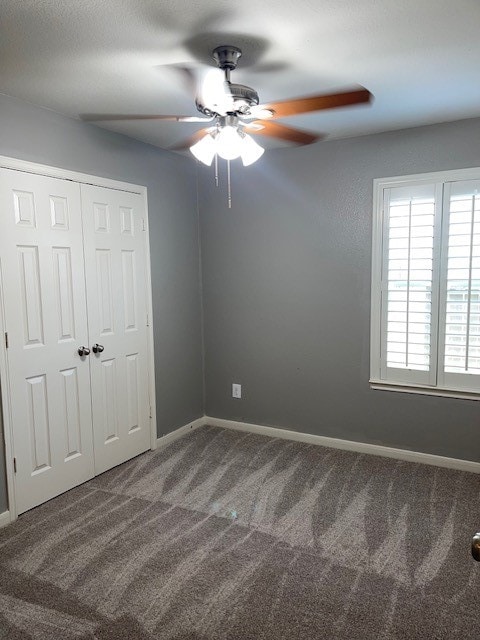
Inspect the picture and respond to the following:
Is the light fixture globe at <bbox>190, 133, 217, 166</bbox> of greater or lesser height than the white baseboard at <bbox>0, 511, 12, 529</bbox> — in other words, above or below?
above

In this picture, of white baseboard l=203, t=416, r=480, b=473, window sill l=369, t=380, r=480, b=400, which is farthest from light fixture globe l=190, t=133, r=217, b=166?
white baseboard l=203, t=416, r=480, b=473

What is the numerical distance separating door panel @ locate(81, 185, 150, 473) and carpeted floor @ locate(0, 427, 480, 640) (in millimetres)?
290

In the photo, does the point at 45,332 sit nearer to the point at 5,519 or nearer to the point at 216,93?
the point at 5,519

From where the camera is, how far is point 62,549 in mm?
2424

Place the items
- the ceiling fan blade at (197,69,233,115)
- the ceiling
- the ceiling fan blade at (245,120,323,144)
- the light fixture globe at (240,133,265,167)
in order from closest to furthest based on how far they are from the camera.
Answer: the ceiling, the ceiling fan blade at (197,69,233,115), the light fixture globe at (240,133,265,167), the ceiling fan blade at (245,120,323,144)

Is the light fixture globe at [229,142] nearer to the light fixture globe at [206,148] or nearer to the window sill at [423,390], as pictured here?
the light fixture globe at [206,148]

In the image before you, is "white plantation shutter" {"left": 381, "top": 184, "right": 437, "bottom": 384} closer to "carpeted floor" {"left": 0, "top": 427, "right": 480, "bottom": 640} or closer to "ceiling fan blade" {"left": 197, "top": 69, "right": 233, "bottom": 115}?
"carpeted floor" {"left": 0, "top": 427, "right": 480, "bottom": 640}

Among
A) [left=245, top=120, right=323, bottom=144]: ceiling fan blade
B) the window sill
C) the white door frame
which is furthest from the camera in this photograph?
the window sill

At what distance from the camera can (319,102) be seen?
2023 mm

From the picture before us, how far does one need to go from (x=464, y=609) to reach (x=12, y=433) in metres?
2.48

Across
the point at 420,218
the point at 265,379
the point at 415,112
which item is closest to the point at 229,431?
the point at 265,379

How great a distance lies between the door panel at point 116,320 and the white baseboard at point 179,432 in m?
0.17

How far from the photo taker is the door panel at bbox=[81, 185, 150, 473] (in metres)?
3.18

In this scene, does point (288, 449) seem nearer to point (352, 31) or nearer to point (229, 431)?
point (229, 431)
